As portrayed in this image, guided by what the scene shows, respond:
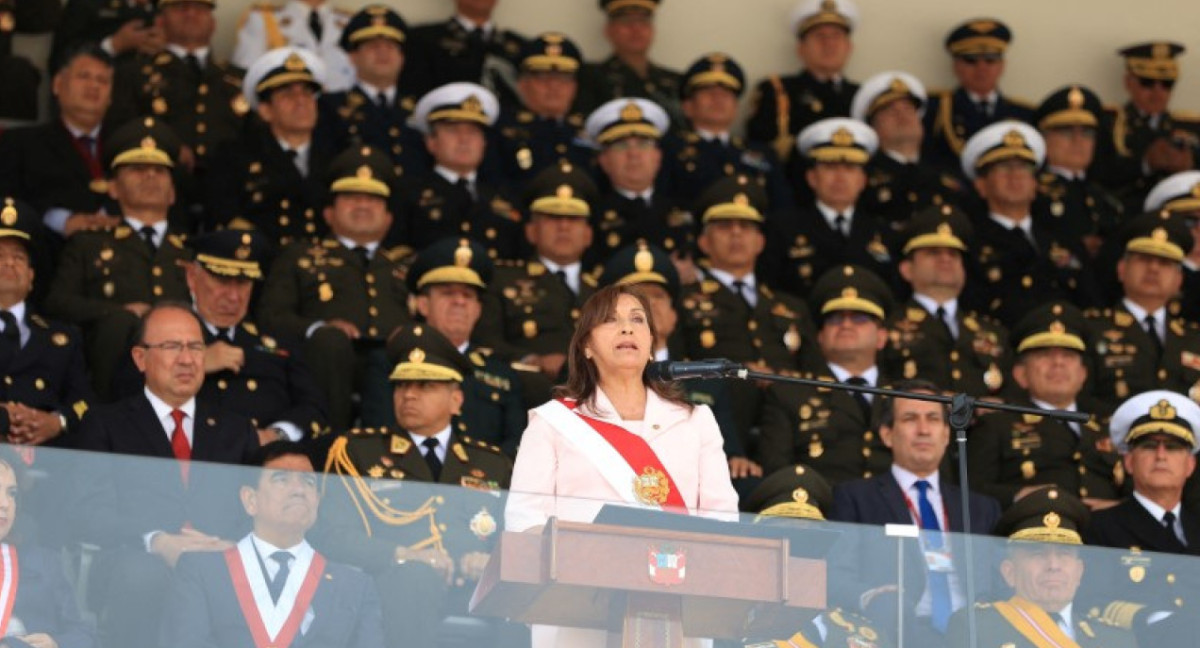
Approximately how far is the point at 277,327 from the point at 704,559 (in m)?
4.60

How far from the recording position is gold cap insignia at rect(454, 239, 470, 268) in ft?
30.8

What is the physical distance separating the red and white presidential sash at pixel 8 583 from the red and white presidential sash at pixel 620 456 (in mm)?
1220

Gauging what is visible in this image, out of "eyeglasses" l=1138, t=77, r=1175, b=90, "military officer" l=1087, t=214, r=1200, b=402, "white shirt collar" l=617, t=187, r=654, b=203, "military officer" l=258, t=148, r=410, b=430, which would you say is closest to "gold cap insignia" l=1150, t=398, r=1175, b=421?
"military officer" l=1087, t=214, r=1200, b=402

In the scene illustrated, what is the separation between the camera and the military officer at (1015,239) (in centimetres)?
1114

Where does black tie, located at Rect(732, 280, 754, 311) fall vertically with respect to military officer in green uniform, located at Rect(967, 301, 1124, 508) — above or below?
above

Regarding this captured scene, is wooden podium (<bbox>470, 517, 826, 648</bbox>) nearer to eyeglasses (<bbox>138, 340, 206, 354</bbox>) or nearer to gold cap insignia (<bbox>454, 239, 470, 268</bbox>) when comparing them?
eyeglasses (<bbox>138, 340, 206, 354</bbox>)

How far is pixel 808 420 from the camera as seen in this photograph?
935cm

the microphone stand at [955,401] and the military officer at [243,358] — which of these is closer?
the microphone stand at [955,401]

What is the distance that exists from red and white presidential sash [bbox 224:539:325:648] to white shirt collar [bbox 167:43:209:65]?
509 centimetres

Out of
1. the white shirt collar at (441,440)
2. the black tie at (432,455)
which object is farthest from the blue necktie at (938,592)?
the white shirt collar at (441,440)

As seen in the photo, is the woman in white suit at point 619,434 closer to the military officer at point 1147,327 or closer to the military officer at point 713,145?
the military officer at point 1147,327

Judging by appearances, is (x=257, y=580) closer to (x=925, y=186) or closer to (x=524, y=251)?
(x=524, y=251)

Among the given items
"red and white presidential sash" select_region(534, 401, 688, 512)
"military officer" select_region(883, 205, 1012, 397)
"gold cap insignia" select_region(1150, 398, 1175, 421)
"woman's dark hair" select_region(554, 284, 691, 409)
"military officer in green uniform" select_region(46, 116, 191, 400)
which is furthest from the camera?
"military officer" select_region(883, 205, 1012, 397)

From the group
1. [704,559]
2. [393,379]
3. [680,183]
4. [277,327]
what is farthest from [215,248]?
[704,559]
